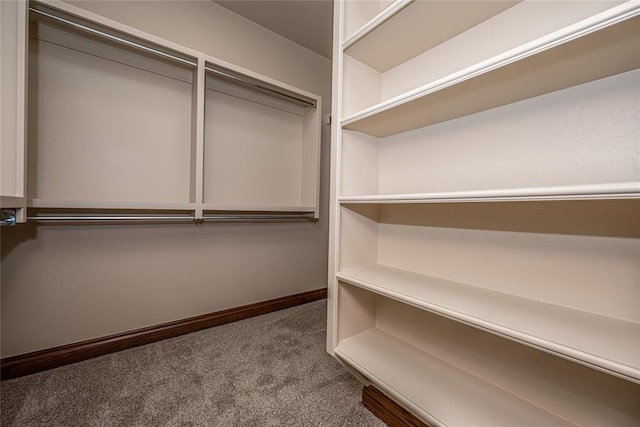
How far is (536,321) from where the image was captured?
24.4 inches

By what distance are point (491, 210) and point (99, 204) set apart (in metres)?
1.70

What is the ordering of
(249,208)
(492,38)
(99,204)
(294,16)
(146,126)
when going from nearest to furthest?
(492,38) → (99,204) → (146,126) → (249,208) → (294,16)

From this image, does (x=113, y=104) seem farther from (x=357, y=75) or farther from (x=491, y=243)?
(x=491, y=243)

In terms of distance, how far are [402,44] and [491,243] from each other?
2.86 feet

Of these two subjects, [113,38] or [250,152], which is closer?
[113,38]

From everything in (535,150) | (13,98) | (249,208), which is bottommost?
(249,208)

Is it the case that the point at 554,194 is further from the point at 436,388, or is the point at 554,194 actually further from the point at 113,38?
the point at 113,38

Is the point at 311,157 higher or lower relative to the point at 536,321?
higher

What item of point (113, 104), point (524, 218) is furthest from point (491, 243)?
point (113, 104)

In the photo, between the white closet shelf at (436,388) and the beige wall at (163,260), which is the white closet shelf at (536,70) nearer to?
the white closet shelf at (436,388)

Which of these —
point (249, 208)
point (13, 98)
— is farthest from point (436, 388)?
point (13, 98)

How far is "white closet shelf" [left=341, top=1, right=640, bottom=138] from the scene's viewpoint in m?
0.50

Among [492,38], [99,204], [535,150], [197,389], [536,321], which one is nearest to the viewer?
[536,321]

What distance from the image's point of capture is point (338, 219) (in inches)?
42.5
